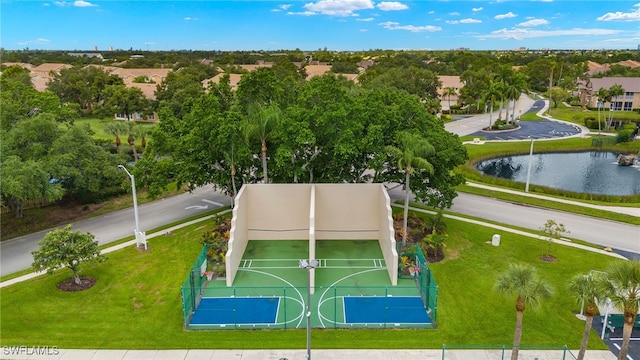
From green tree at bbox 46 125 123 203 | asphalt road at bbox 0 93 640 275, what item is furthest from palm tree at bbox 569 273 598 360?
green tree at bbox 46 125 123 203

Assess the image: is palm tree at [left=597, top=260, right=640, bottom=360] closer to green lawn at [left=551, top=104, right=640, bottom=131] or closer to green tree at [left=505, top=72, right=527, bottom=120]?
green tree at [left=505, top=72, right=527, bottom=120]

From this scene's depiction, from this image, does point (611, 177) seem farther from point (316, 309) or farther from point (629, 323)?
point (316, 309)

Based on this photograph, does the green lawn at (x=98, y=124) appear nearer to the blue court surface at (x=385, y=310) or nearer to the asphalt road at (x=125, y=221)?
the asphalt road at (x=125, y=221)

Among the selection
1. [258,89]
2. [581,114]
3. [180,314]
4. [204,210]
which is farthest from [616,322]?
[581,114]

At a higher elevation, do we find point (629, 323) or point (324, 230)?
point (629, 323)

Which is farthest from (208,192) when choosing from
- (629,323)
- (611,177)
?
(611,177)

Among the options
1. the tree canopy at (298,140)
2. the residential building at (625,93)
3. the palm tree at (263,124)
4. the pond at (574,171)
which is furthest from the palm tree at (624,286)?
the residential building at (625,93)

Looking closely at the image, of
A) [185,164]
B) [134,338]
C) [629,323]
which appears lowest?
[134,338]
